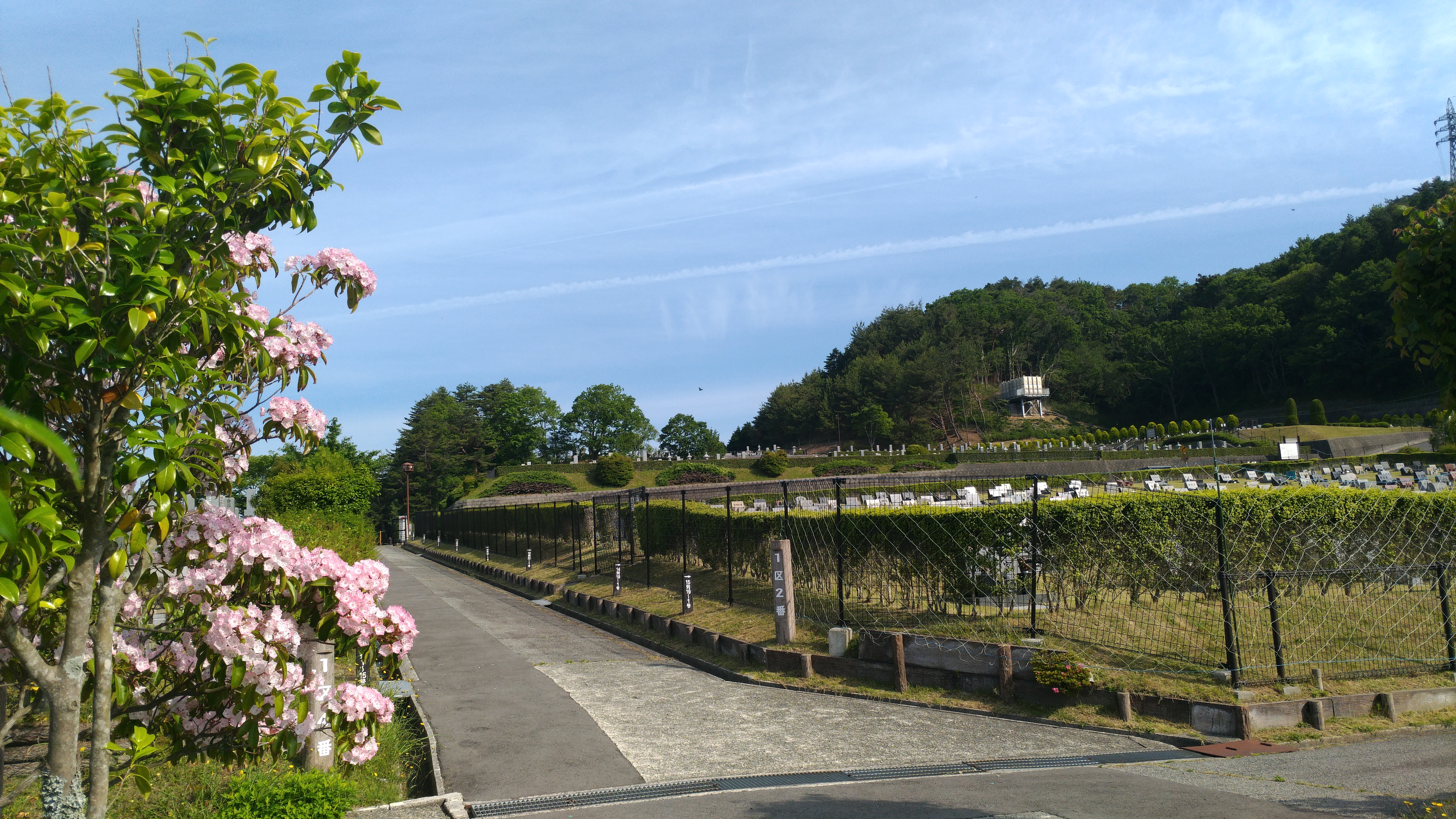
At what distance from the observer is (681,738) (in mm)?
8938

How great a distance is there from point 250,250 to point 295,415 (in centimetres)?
94

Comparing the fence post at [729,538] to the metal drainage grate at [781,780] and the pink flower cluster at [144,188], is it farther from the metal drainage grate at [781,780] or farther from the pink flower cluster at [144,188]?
the pink flower cluster at [144,188]

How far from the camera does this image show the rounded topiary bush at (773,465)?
59562 mm

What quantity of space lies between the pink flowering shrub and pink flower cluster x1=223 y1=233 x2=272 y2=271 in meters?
1.27

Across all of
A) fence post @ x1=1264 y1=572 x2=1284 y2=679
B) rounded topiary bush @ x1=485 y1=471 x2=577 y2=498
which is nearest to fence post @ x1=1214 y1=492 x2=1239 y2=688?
fence post @ x1=1264 y1=572 x2=1284 y2=679

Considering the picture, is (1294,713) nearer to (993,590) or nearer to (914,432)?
(993,590)

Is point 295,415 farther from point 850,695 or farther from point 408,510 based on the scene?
point 408,510

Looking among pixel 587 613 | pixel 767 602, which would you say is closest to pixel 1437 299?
pixel 767 602

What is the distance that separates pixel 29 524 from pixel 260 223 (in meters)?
2.16

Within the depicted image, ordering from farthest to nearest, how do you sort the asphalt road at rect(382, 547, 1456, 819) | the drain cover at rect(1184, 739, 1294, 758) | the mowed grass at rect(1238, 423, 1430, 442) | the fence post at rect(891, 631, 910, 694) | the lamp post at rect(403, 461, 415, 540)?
1. the lamp post at rect(403, 461, 415, 540)
2. the mowed grass at rect(1238, 423, 1430, 442)
3. the fence post at rect(891, 631, 910, 694)
4. the drain cover at rect(1184, 739, 1294, 758)
5. the asphalt road at rect(382, 547, 1456, 819)

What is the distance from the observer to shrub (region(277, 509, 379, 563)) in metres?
15.2

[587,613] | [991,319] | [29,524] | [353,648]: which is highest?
[991,319]

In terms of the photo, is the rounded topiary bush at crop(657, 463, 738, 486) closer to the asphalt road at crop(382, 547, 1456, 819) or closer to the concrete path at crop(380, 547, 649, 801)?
the concrete path at crop(380, 547, 649, 801)

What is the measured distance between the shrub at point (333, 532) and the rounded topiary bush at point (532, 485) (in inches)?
1184
